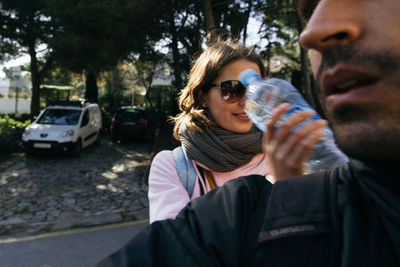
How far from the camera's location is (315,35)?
0.79m

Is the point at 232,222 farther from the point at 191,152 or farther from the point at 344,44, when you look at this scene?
the point at 191,152

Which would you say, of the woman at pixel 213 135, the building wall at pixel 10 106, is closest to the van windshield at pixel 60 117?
the woman at pixel 213 135

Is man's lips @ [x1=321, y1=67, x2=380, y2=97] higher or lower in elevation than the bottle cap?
lower

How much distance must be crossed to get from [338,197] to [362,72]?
13.0 inches

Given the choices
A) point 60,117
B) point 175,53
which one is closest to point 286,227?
point 60,117

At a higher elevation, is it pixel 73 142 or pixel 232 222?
pixel 232 222

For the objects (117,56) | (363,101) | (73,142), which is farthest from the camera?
(117,56)

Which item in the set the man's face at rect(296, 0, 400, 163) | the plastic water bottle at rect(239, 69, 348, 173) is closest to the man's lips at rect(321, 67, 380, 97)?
the man's face at rect(296, 0, 400, 163)

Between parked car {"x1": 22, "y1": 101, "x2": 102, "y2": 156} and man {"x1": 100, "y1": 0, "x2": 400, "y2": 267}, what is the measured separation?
36.0 feet

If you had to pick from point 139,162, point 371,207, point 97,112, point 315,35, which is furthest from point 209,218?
point 97,112

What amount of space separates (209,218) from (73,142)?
442 inches

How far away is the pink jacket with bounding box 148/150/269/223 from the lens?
5.08 feet

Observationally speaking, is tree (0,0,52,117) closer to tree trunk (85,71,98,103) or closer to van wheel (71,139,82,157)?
tree trunk (85,71,98,103)

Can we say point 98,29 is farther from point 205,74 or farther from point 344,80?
point 344,80
